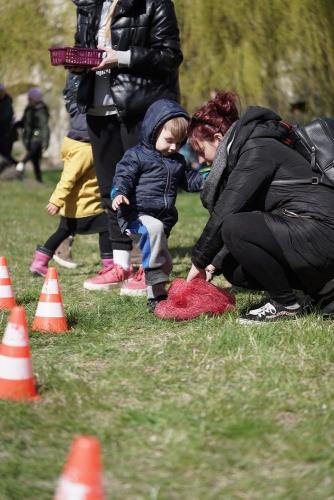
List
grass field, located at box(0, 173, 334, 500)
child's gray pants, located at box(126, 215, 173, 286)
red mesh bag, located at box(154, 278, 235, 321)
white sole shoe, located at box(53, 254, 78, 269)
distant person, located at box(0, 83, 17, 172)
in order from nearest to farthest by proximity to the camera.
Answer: grass field, located at box(0, 173, 334, 500) → red mesh bag, located at box(154, 278, 235, 321) → child's gray pants, located at box(126, 215, 173, 286) → white sole shoe, located at box(53, 254, 78, 269) → distant person, located at box(0, 83, 17, 172)

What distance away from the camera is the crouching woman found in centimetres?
445

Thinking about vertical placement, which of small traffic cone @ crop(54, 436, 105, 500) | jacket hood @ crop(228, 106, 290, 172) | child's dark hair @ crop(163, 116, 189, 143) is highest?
jacket hood @ crop(228, 106, 290, 172)

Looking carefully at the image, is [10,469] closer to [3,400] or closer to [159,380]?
[3,400]

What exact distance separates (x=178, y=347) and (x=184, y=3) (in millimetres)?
9805

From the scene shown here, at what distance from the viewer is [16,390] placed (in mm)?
3248

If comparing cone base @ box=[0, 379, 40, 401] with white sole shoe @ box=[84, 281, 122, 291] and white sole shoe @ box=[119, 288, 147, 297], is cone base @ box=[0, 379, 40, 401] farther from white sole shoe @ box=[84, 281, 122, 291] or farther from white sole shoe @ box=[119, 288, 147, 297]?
white sole shoe @ box=[84, 281, 122, 291]

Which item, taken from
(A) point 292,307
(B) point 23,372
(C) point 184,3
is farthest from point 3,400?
(C) point 184,3

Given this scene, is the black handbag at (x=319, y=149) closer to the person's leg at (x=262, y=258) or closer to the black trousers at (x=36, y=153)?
the person's leg at (x=262, y=258)

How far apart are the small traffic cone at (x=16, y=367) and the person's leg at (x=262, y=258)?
5.09 feet

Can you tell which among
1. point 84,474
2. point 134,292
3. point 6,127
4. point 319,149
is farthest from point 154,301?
point 6,127

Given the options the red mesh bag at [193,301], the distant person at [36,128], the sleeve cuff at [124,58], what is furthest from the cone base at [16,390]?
the distant person at [36,128]

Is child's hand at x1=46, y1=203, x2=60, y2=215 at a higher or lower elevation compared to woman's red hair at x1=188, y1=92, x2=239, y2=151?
lower

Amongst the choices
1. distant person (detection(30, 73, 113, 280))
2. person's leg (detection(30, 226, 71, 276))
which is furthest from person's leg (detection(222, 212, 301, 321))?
person's leg (detection(30, 226, 71, 276))

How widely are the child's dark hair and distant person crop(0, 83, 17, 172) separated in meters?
11.7
